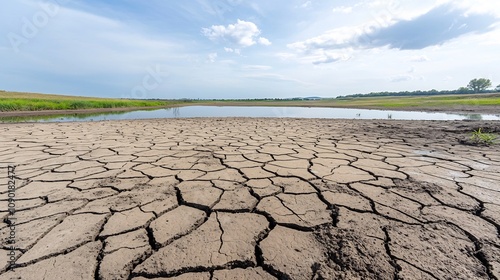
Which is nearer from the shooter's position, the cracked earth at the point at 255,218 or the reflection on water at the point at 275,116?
the cracked earth at the point at 255,218

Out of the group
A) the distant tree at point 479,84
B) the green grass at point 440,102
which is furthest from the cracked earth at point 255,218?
the distant tree at point 479,84

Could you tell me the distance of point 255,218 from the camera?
151 cm

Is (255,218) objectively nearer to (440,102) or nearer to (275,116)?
(275,116)

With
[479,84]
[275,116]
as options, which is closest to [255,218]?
[275,116]

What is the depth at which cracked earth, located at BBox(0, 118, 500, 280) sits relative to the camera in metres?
1.09

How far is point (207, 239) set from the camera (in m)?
1.30

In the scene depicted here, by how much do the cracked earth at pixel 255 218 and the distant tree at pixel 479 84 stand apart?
245ft

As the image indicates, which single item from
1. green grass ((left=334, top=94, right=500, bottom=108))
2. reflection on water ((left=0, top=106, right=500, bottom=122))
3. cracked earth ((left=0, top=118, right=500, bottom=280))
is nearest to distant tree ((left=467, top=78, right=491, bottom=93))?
green grass ((left=334, top=94, right=500, bottom=108))

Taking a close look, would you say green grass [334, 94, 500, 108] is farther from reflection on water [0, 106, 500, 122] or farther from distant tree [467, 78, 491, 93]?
distant tree [467, 78, 491, 93]

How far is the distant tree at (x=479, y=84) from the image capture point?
54656 millimetres

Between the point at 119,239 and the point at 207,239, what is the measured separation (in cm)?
49

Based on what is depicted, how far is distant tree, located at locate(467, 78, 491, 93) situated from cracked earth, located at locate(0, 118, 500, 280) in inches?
2942

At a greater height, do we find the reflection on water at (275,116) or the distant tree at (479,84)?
the distant tree at (479,84)

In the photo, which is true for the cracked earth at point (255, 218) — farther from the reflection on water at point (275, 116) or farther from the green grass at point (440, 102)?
the green grass at point (440, 102)
